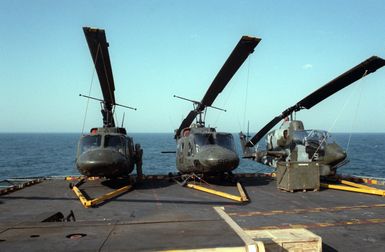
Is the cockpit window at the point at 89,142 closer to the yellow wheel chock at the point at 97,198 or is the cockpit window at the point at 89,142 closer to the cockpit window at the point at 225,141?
the yellow wheel chock at the point at 97,198

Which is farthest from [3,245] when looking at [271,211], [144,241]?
[271,211]

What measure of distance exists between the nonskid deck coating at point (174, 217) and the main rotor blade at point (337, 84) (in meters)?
4.05

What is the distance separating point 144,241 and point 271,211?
26.0ft

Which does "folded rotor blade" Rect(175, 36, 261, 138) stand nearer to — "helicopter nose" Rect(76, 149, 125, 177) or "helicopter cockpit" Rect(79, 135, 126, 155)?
"helicopter cockpit" Rect(79, 135, 126, 155)

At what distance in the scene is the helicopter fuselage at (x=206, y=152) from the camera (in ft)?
51.9

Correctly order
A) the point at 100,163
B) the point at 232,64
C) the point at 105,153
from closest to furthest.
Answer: the point at 100,163 → the point at 105,153 → the point at 232,64

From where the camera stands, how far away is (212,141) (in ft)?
56.5

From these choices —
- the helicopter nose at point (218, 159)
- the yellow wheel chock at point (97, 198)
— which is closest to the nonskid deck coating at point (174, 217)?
the yellow wheel chock at point (97, 198)

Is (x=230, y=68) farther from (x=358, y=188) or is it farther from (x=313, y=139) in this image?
(x=358, y=188)

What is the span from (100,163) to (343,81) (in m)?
11.0

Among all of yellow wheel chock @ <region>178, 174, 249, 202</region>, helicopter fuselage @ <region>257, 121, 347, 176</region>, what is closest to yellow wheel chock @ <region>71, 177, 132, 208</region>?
yellow wheel chock @ <region>178, 174, 249, 202</region>

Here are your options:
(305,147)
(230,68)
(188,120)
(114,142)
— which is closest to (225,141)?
(230,68)

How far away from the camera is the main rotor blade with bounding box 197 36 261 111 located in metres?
15.1

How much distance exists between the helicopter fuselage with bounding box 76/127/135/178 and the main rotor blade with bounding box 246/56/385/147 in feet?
28.1
